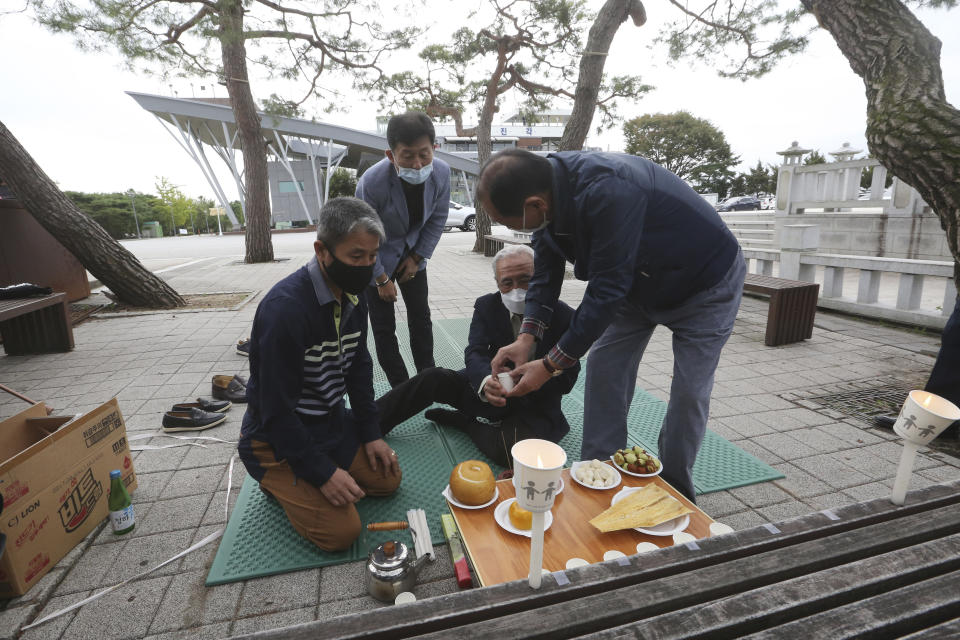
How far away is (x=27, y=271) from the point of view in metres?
6.75

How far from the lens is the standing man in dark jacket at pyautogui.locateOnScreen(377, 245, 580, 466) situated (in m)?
2.77

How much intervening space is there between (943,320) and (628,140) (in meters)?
35.2

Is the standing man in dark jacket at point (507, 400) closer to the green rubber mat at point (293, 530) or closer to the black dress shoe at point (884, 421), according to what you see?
the green rubber mat at point (293, 530)

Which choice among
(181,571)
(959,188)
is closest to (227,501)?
(181,571)

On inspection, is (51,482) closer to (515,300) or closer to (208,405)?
(208,405)

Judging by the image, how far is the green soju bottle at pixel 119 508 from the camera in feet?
7.23

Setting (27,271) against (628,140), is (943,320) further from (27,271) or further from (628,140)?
(628,140)

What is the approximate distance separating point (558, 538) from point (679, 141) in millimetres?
38712

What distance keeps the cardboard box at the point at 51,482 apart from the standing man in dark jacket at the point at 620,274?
1.90 meters

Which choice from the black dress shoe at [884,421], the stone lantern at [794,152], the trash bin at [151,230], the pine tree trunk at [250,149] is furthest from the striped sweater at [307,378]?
the trash bin at [151,230]

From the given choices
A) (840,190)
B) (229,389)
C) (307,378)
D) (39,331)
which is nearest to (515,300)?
(307,378)

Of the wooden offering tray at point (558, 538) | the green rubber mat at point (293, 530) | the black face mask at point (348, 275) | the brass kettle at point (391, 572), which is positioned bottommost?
the green rubber mat at point (293, 530)

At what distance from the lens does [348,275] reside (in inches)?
81.7

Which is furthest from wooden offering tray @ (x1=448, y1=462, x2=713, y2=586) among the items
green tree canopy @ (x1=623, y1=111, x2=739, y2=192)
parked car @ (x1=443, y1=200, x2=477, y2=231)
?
green tree canopy @ (x1=623, y1=111, x2=739, y2=192)
